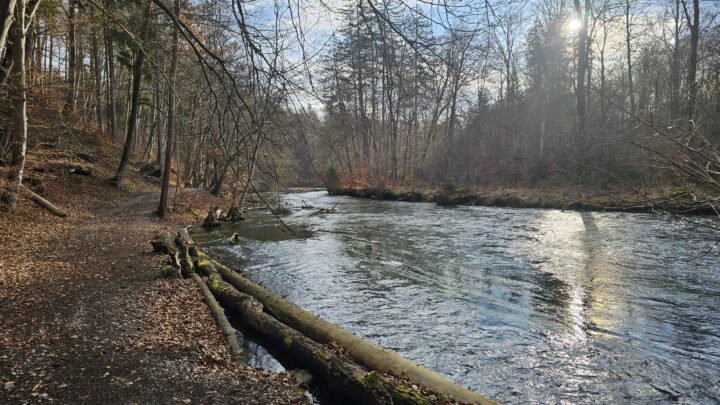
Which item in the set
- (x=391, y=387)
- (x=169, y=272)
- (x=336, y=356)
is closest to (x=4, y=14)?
(x=336, y=356)

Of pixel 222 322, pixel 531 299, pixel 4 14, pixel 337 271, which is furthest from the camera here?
pixel 337 271

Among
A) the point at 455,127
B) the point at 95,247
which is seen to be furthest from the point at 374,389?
the point at 455,127

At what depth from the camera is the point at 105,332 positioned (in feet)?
17.6

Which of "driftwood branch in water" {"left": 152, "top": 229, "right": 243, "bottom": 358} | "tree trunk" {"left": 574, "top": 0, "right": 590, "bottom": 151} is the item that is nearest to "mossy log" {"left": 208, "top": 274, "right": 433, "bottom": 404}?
"driftwood branch in water" {"left": 152, "top": 229, "right": 243, "bottom": 358}

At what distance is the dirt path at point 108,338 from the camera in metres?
4.08

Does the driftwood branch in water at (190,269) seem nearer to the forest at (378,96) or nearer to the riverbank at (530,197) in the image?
the forest at (378,96)

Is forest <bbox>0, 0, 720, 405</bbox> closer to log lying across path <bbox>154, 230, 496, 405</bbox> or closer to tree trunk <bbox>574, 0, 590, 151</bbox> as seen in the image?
log lying across path <bbox>154, 230, 496, 405</bbox>

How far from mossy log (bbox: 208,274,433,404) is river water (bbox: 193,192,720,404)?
1.18 meters

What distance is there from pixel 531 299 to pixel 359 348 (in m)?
4.06

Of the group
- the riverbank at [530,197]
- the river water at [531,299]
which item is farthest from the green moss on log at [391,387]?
the riverbank at [530,197]

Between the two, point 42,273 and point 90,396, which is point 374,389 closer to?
point 90,396

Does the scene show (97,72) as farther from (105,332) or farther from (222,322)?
(105,332)

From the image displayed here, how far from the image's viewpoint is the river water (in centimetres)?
515

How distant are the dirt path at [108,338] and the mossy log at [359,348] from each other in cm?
97
